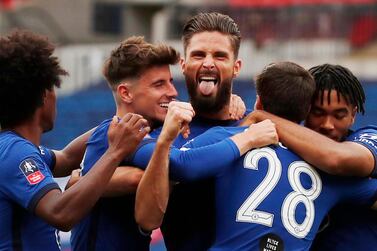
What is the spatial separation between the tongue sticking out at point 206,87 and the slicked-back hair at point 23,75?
71 cm

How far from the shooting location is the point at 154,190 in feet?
13.3

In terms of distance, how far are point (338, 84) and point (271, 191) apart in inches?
28.5

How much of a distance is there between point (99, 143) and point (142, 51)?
1.64ft

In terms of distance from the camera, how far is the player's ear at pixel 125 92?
14.9 feet

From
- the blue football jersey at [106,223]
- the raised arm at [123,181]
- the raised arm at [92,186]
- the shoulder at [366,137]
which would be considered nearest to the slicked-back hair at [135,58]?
the blue football jersey at [106,223]

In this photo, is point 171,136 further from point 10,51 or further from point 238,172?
point 10,51

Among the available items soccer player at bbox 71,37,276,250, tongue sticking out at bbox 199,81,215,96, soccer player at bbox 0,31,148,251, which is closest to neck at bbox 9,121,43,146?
soccer player at bbox 0,31,148,251

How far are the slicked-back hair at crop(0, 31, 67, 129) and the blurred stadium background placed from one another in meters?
13.7

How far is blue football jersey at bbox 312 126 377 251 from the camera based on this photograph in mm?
4566

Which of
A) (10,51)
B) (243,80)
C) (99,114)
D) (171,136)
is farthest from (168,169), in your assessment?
→ (243,80)

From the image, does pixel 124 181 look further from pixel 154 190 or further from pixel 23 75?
pixel 23 75

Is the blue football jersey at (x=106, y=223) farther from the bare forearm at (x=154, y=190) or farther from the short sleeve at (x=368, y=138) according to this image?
the short sleeve at (x=368, y=138)

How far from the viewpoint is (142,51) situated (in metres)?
4.53

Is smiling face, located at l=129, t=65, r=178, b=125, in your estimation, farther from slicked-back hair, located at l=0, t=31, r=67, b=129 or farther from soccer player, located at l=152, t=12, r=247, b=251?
slicked-back hair, located at l=0, t=31, r=67, b=129
